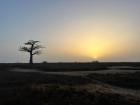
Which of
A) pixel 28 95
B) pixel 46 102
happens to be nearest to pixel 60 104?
pixel 46 102

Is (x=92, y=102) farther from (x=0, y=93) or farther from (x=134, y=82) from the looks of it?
(x=134, y=82)

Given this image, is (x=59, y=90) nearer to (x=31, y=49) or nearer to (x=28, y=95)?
(x=28, y=95)

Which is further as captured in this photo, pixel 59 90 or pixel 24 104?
→ pixel 59 90

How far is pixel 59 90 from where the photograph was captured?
88.1 feet

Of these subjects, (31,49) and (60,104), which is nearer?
(60,104)

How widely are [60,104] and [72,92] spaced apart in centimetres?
424

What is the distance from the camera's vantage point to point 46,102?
23047 mm

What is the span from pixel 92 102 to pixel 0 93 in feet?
26.8

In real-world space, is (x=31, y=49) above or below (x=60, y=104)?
above

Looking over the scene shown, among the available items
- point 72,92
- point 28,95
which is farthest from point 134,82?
point 28,95

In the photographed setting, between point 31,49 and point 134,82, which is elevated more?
point 31,49

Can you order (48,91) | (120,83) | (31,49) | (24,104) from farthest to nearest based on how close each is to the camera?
(31,49)
(120,83)
(48,91)
(24,104)

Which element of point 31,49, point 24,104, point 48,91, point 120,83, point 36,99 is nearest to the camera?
point 24,104

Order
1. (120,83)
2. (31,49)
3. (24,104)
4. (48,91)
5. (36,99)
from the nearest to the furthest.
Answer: (24,104), (36,99), (48,91), (120,83), (31,49)
